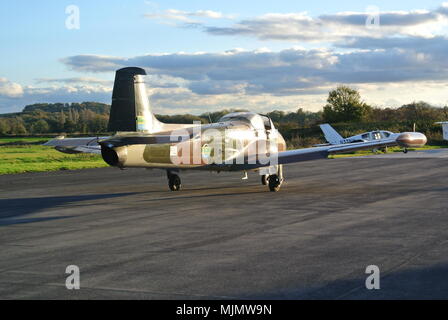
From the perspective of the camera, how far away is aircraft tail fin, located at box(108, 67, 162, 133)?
16.4 meters

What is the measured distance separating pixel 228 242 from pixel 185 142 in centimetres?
765

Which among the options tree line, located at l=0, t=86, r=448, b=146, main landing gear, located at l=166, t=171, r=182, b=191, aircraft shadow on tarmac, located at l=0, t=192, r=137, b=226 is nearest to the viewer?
aircraft shadow on tarmac, located at l=0, t=192, r=137, b=226

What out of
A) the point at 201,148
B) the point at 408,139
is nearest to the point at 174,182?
the point at 201,148

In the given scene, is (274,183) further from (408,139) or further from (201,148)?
(408,139)

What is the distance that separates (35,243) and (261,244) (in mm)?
4582

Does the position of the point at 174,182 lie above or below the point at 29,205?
above

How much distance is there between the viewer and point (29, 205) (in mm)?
17500

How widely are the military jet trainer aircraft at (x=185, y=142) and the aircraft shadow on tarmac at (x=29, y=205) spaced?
1.92 m

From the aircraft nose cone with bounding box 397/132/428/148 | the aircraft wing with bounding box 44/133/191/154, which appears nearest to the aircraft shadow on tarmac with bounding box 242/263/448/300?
the aircraft wing with bounding box 44/133/191/154

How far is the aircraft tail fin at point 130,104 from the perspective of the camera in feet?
53.9

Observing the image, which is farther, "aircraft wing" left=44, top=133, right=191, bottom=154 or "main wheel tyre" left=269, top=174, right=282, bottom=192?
"main wheel tyre" left=269, top=174, right=282, bottom=192

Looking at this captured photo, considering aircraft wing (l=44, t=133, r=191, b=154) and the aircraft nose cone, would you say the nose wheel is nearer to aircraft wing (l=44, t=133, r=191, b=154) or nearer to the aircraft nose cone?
aircraft wing (l=44, t=133, r=191, b=154)

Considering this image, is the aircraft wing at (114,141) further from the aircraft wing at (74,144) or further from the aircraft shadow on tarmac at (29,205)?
the aircraft shadow on tarmac at (29,205)
